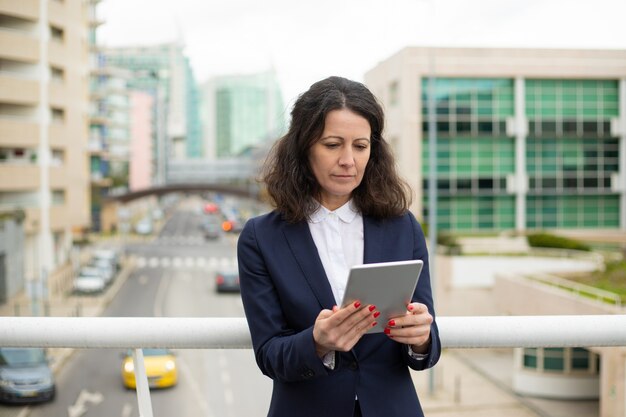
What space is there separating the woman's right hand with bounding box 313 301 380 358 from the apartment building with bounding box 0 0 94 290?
17.6 metres

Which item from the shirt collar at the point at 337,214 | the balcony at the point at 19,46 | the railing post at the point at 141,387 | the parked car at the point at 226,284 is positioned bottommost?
the parked car at the point at 226,284

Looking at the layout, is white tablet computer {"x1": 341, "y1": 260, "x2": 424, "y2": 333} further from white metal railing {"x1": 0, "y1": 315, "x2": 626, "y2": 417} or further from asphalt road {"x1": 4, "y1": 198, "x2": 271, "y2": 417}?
asphalt road {"x1": 4, "y1": 198, "x2": 271, "y2": 417}

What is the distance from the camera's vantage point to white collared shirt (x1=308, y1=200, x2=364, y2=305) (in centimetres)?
141

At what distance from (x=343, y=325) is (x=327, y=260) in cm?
23

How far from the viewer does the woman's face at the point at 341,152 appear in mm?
1386

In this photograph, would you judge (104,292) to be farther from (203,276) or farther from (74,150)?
(74,150)

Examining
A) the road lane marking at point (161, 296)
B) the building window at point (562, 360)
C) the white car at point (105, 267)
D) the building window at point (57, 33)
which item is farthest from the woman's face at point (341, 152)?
the building window at point (57, 33)

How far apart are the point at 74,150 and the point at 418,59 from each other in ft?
35.3

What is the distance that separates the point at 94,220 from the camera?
132ft

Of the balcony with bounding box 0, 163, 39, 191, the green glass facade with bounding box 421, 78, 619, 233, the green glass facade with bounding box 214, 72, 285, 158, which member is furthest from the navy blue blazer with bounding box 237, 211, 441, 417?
the green glass facade with bounding box 214, 72, 285, 158

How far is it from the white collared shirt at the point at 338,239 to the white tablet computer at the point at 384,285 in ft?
0.58

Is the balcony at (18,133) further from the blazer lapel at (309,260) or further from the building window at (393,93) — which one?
the blazer lapel at (309,260)

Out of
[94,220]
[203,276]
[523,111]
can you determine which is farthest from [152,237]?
[523,111]

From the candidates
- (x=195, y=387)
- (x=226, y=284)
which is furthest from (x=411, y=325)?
(x=226, y=284)
